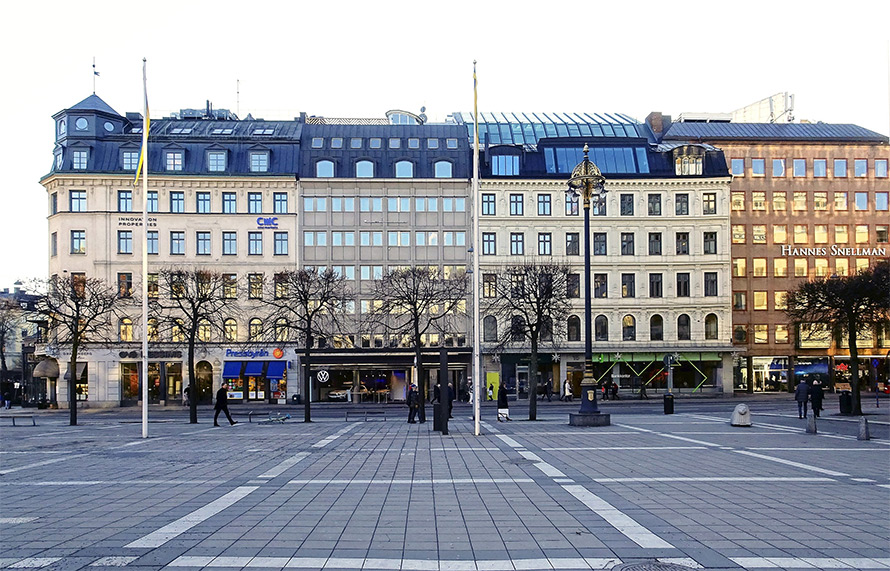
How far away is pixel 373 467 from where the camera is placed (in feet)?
57.3

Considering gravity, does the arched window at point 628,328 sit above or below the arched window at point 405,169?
below

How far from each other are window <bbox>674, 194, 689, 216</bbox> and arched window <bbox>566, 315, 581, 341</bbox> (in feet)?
37.7

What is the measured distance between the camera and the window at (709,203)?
60.4 meters

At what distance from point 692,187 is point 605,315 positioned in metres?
12.0

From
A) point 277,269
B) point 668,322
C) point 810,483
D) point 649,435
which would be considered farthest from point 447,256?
point 810,483

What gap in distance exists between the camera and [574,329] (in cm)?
5919

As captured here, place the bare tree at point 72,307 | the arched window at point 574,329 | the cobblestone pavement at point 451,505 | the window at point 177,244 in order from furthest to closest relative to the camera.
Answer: the arched window at point 574,329 → the window at point 177,244 → the bare tree at point 72,307 → the cobblestone pavement at point 451,505

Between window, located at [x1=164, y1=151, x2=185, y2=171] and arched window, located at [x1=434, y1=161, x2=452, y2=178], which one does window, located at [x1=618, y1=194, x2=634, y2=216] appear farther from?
window, located at [x1=164, y1=151, x2=185, y2=171]

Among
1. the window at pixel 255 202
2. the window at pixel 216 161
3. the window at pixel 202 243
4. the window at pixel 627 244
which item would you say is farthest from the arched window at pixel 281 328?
the window at pixel 627 244

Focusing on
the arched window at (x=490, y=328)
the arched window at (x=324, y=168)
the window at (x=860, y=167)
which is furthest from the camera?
the window at (x=860, y=167)

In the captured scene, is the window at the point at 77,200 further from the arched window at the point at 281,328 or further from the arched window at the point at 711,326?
the arched window at the point at 711,326

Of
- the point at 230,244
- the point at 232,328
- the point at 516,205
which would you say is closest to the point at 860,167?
the point at 516,205

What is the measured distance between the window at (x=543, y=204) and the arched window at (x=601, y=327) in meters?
8.95

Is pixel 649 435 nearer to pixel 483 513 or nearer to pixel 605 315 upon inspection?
pixel 483 513
